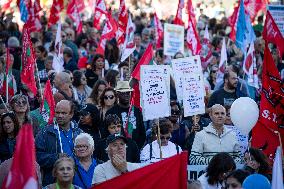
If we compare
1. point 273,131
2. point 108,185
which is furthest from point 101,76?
point 108,185

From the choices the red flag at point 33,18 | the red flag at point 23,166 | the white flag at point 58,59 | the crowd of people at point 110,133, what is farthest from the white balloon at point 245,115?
the red flag at point 33,18

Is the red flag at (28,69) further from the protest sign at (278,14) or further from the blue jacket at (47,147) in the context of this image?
the protest sign at (278,14)

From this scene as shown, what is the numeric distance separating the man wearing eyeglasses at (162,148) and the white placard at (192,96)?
0.91m

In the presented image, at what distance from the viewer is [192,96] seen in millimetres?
13609

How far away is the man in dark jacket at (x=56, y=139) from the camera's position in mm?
11516

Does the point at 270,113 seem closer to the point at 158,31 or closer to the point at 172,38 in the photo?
the point at 172,38

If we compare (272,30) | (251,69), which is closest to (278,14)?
(251,69)

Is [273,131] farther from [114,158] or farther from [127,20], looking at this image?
[127,20]

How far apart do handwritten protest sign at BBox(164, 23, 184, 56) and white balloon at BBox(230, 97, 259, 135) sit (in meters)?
7.13

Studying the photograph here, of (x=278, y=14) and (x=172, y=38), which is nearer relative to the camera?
(x=278, y=14)

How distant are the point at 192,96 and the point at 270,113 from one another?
7.33 feet

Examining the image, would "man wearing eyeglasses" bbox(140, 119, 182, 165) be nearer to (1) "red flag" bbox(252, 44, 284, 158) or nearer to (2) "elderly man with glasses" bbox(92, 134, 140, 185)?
(1) "red flag" bbox(252, 44, 284, 158)

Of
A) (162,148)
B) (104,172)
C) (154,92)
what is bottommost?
(104,172)

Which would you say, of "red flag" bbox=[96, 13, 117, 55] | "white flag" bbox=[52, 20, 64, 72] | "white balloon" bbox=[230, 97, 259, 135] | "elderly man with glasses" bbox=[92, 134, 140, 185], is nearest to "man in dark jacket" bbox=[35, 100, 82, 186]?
"elderly man with glasses" bbox=[92, 134, 140, 185]
